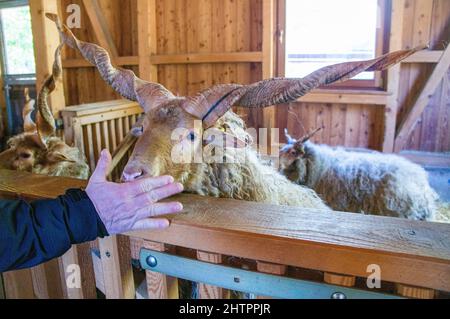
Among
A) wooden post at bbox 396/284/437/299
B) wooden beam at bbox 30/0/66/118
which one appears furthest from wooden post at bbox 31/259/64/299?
wooden beam at bbox 30/0/66/118

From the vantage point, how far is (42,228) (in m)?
Answer: 0.98

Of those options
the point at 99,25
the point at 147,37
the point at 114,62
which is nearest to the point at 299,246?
the point at 147,37

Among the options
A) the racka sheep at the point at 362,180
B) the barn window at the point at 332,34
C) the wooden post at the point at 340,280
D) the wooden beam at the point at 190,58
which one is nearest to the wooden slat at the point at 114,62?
the wooden beam at the point at 190,58

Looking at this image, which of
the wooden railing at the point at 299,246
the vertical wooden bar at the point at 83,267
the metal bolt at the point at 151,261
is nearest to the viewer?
the wooden railing at the point at 299,246

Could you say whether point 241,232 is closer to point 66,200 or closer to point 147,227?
point 147,227

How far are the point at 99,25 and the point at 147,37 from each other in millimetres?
1138

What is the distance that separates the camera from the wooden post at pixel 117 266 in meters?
1.28

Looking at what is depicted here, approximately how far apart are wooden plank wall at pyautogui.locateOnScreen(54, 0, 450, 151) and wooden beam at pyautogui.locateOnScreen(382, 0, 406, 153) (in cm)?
19

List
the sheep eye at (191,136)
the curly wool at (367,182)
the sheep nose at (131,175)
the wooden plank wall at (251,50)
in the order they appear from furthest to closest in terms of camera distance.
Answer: the wooden plank wall at (251,50) < the curly wool at (367,182) < the sheep eye at (191,136) < the sheep nose at (131,175)

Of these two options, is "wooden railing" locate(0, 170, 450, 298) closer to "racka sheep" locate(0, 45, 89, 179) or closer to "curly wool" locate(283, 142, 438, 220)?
"racka sheep" locate(0, 45, 89, 179)

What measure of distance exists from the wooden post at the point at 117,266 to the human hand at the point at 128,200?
0.27m

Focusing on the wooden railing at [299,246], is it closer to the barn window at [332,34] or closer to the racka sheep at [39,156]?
the racka sheep at [39,156]

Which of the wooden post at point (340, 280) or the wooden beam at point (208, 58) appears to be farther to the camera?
the wooden beam at point (208, 58)

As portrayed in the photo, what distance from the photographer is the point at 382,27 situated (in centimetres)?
515
